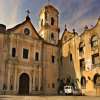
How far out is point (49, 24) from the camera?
38.9m

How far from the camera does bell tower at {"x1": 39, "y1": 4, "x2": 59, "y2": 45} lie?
38.3 meters

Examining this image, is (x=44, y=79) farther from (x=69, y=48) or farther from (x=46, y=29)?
(x=46, y=29)

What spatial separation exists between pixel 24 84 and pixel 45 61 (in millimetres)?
5856

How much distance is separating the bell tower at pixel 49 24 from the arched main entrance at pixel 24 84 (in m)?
9.59

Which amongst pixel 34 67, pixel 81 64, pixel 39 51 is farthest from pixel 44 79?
pixel 81 64

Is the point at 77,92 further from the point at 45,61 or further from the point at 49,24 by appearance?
the point at 49,24

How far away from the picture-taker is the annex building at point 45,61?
28.4 m

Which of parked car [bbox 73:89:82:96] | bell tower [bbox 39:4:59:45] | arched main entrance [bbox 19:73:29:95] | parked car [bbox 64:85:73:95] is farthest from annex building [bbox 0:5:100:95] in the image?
parked car [bbox 64:85:73:95]

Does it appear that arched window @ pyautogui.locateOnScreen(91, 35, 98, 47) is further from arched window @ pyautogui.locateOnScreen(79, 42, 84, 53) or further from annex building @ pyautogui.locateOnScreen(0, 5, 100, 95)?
arched window @ pyautogui.locateOnScreen(79, 42, 84, 53)

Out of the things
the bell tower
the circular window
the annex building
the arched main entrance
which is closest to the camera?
the annex building

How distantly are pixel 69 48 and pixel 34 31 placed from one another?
23.7ft

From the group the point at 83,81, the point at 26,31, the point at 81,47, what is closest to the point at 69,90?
the point at 83,81

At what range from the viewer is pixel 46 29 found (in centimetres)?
3822

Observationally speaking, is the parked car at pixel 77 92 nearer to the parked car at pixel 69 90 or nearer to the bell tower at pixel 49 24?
the parked car at pixel 69 90
